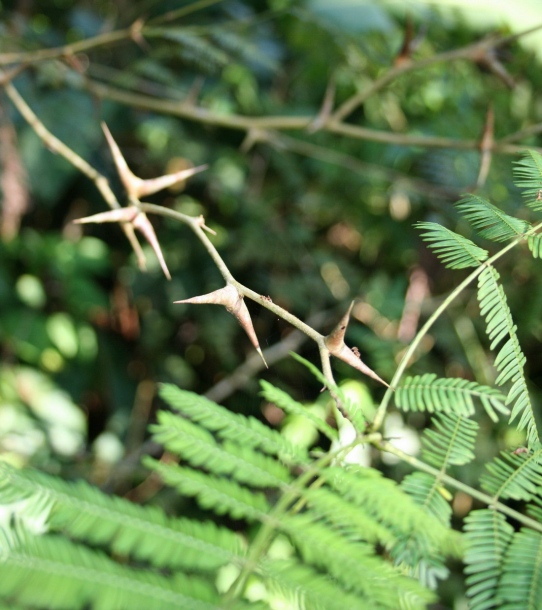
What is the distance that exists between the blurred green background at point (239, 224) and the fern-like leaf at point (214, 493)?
1.11m

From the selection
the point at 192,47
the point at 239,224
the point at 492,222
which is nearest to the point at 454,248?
the point at 492,222

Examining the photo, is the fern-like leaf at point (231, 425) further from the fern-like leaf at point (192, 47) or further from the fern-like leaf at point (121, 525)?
the fern-like leaf at point (192, 47)

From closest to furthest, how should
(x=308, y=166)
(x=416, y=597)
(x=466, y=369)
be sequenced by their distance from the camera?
(x=416, y=597) < (x=466, y=369) < (x=308, y=166)

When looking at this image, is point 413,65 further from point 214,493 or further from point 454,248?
point 214,493

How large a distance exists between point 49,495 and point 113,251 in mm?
1566

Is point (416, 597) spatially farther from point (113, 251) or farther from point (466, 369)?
point (113, 251)

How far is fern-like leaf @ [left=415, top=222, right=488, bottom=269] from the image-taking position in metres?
0.59

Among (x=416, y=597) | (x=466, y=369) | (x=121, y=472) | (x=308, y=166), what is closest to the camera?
(x=416, y=597)

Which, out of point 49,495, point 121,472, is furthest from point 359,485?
point 121,472

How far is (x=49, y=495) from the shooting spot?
1.49 feet

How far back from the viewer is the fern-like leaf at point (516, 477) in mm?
554

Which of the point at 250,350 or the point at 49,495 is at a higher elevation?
the point at 250,350

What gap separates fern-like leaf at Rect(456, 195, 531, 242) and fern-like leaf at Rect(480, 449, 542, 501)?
20 cm

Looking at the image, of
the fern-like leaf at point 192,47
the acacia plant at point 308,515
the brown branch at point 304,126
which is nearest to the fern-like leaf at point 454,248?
the acacia plant at point 308,515
